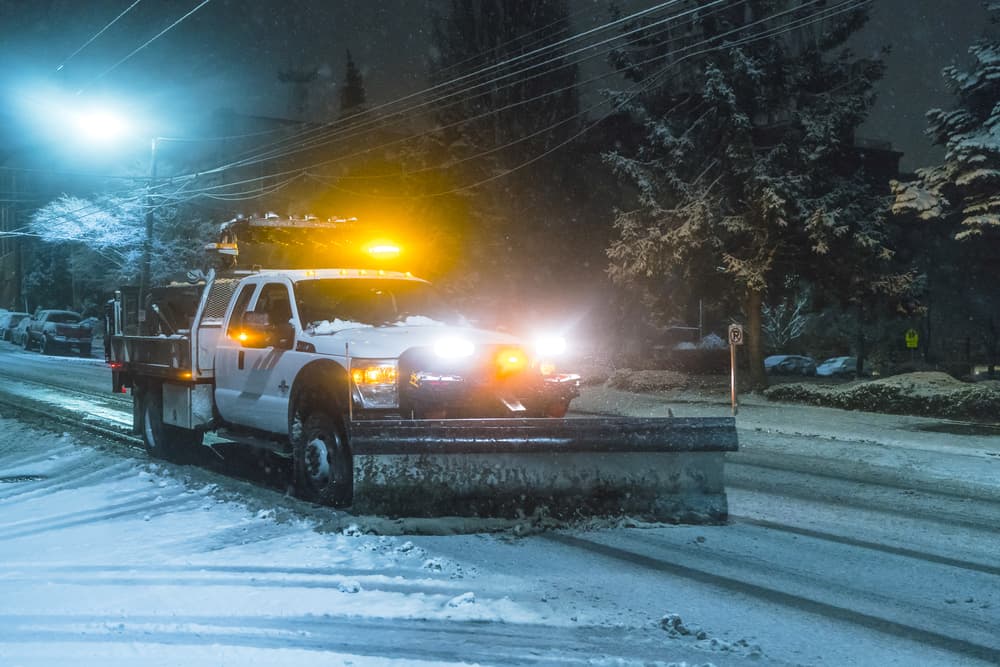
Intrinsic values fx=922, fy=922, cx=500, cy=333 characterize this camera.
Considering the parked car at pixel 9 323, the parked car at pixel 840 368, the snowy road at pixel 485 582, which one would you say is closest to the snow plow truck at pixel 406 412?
the snowy road at pixel 485 582

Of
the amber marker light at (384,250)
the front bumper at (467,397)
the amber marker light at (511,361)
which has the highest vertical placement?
the amber marker light at (384,250)

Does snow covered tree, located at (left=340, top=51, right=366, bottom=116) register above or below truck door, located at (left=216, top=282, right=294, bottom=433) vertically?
above

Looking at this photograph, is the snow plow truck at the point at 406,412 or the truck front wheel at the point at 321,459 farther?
the truck front wheel at the point at 321,459

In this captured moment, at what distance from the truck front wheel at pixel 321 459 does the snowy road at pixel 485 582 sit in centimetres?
21

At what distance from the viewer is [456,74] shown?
115 feet

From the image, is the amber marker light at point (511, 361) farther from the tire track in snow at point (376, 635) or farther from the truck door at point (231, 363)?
the tire track in snow at point (376, 635)

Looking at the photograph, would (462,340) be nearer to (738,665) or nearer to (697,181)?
(738,665)

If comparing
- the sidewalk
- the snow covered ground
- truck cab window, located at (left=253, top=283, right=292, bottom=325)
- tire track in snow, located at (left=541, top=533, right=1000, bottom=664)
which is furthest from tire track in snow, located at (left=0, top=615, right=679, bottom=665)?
the sidewalk

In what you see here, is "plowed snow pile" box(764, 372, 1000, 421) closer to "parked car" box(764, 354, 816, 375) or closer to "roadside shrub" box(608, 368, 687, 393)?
"roadside shrub" box(608, 368, 687, 393)

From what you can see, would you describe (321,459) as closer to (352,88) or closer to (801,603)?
(801,603)

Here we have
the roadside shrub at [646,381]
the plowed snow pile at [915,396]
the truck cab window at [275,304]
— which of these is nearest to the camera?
the truck cab window at [275,304]

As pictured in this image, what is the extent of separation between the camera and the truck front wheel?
7.86m

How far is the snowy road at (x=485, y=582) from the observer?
455 centimetres

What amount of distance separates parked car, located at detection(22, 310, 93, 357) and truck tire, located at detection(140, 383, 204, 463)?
2910cm
